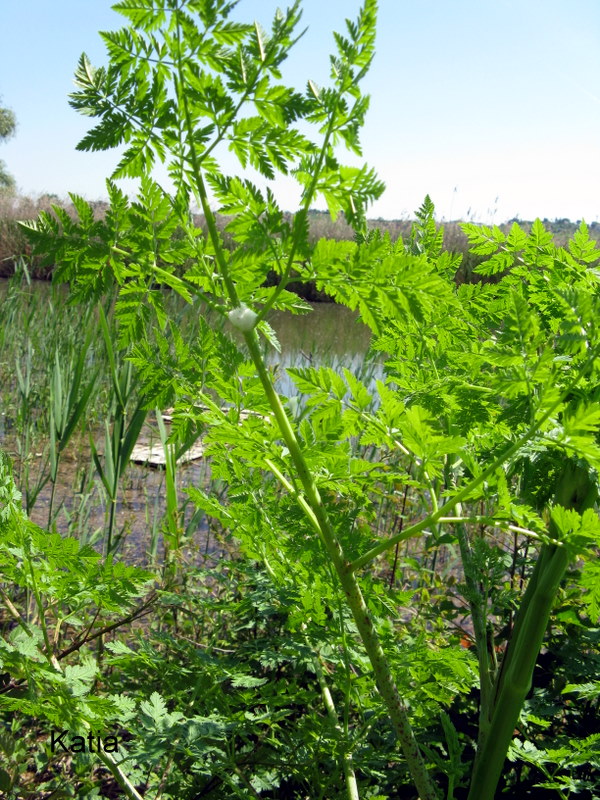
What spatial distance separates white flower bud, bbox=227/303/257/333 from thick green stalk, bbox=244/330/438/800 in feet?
0.05

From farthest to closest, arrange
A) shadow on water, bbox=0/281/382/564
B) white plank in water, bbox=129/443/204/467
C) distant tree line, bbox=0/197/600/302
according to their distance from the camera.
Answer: distant tree line, bbox=0/197/600/302 → white plank in water, bbox=129/443/204/467 → shadow on water, bbox=0/281/382/564

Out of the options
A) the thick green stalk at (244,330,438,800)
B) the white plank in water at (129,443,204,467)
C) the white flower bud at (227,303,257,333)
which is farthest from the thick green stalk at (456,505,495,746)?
the white plank in water at (129,443,204,467)

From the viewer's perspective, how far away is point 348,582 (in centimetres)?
84

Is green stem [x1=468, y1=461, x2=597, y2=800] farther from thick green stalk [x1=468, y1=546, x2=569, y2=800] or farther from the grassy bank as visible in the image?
the grassy bank

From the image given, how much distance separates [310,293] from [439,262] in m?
11.9

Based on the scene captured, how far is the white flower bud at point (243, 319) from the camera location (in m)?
0.75

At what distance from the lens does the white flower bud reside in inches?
29.5

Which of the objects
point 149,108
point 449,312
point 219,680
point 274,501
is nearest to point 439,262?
point 449,312

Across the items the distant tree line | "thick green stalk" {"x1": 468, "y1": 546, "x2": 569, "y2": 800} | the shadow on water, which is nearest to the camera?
"thick green stalk" {"x1": 468, "y1": 546, "x2": 569, "y2": 800}

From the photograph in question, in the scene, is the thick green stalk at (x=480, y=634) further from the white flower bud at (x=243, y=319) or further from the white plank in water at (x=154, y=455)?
the white plank in water at (x=154, y=455)

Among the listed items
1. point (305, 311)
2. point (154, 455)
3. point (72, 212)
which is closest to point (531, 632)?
point (305, 311)

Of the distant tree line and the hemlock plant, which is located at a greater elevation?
the distant tree line

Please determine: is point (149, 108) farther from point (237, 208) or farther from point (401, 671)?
point (401, 671)

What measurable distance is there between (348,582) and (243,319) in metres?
0.32
